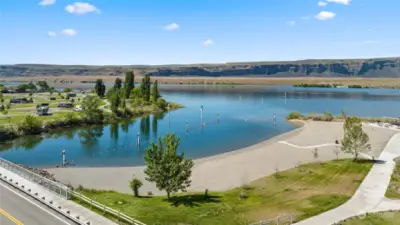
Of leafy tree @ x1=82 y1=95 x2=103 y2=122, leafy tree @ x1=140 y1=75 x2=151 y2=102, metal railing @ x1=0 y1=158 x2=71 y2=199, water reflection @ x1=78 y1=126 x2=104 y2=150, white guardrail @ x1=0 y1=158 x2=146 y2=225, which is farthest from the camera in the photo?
leafy tree @ x1=140 y1=75 x2=151 y2=102

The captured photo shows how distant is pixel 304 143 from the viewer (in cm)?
6278

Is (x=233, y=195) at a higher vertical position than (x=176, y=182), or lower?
lower

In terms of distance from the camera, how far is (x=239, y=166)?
46.6 meters

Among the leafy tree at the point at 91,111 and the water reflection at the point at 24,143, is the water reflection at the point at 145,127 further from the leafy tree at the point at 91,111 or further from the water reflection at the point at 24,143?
the water reflection at the point at 24,143

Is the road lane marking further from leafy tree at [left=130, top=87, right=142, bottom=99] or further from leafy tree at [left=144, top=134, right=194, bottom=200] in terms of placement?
leafy tree at [left=130, top=87, right=142, bottom=99]

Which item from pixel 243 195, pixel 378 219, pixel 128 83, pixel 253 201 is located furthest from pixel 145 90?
pixel 378 219

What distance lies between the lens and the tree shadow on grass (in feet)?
93.9

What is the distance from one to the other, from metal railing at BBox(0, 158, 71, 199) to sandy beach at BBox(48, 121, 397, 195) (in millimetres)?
6204

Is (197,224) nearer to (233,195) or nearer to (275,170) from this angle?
(233,195)

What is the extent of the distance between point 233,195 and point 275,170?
13.2 metres

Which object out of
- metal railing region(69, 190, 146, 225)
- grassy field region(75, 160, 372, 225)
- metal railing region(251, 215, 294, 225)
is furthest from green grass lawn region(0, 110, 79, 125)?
metal railing region(251, 215, 294, 225)

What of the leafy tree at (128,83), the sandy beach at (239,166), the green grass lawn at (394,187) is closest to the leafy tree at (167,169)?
the sandy beach at (239,166)

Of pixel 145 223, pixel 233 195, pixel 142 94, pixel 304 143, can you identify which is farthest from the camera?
pixel 142 94

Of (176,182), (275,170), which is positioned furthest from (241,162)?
(176,182)
